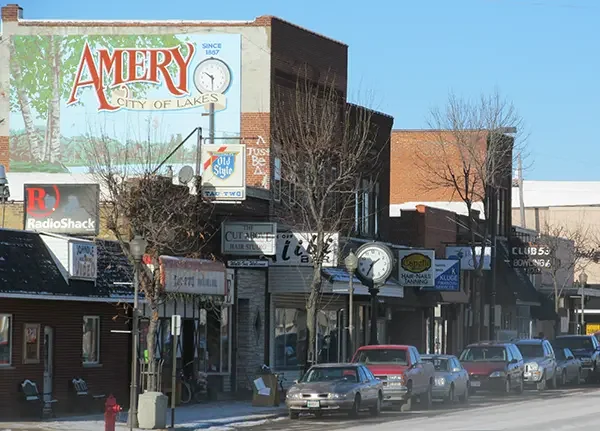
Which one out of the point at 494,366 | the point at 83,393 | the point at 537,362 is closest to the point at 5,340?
the point at 83,393

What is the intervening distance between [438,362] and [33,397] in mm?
13384

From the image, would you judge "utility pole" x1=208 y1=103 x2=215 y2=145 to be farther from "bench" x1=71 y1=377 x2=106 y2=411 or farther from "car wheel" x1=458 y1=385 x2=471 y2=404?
"bench" x1=71 y1=377 x2=106 y2=411

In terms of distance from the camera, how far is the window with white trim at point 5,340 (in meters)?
30.3

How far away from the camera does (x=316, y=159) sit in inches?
1612

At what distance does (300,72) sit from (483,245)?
501 inches

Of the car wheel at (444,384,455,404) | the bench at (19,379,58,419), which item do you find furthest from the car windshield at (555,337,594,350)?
the bench at (19,379,58,419)

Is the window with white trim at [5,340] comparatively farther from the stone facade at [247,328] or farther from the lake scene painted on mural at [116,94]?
the lake scene painted on mural at [116,94]

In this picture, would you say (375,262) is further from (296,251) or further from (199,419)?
(199,419)

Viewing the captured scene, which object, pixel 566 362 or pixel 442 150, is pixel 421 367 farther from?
pixel 442 150

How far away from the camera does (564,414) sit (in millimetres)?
33375

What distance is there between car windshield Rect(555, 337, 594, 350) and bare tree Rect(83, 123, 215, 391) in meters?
19.4

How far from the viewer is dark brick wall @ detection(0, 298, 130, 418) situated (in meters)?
30.3

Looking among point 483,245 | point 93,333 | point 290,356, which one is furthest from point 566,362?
point 93,333

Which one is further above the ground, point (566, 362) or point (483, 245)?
point (483, 245)
